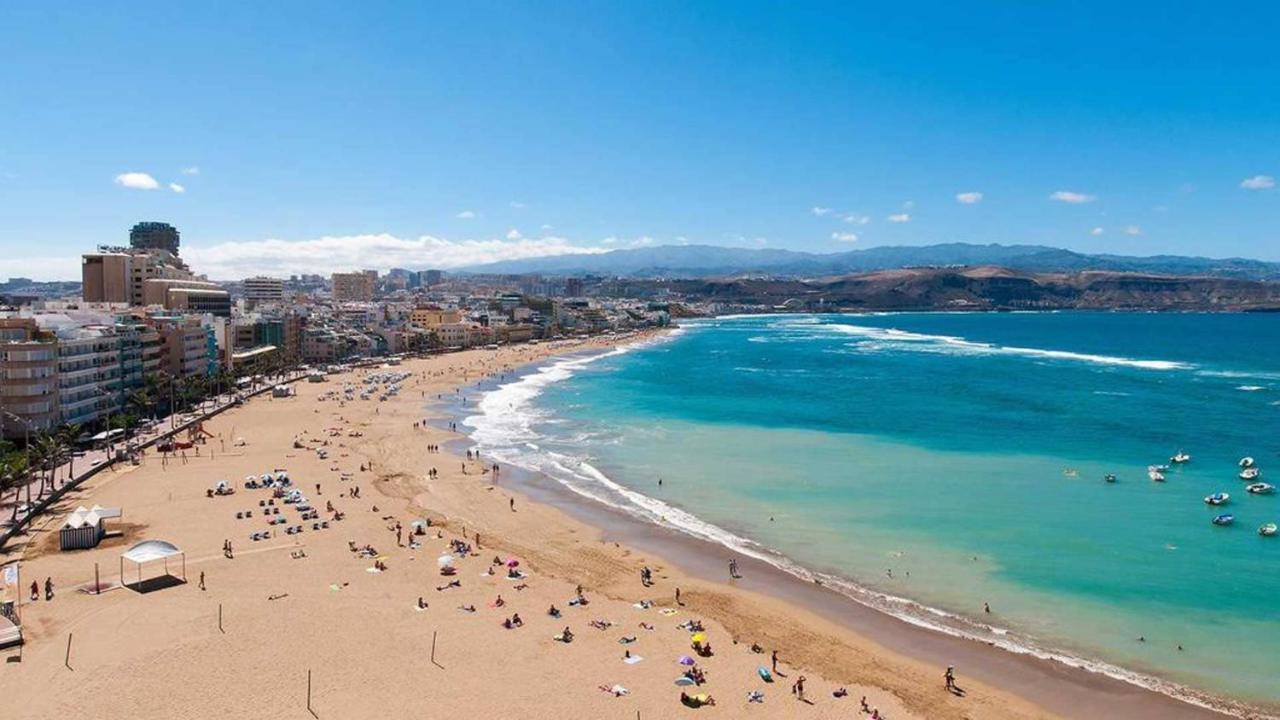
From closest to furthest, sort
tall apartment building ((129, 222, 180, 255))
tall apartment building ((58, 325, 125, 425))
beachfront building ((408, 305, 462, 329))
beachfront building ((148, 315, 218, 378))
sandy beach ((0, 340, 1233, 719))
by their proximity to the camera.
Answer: sandy beach ((0, 340, 1233, 719)), tall apartment building ((58, 325, 125, 425)), beachfront building ((148, 315, 218, 378)), beachfront building ((408, 305, 462, 329)), tall apartment building ((129, 222, 180, 255))

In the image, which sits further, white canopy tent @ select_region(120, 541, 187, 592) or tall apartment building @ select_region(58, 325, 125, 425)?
tall apartment building @ select_region(58, 325, 125, 425)

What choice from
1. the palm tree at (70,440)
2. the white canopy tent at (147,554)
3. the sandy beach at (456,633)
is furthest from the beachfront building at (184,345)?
the white canopy tent at (147,554)

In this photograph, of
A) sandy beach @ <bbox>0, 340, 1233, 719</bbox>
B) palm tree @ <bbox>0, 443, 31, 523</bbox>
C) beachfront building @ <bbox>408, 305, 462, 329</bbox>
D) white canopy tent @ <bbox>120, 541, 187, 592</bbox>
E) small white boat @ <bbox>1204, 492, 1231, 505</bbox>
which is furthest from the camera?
beachfront building @ <bbox>408, 305, 462, 329</bbox>

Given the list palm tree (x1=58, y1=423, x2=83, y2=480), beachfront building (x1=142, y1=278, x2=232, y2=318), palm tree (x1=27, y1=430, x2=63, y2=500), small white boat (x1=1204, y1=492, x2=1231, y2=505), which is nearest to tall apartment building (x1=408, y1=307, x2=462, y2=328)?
beachfront building (x1=142, y1=278, x2=232, y2=318)

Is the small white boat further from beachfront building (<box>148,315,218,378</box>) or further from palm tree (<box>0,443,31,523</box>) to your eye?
beachfront building (<box>148,315,218,378</box>)

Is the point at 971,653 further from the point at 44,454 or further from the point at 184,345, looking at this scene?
the point at 184,345

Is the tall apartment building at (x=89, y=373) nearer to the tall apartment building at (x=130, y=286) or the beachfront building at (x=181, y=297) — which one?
the beachfront building at (x=181, y=297)

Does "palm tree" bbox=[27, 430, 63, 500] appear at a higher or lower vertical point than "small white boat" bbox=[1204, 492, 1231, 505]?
higher
